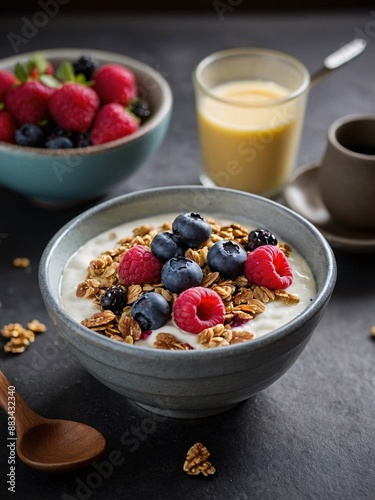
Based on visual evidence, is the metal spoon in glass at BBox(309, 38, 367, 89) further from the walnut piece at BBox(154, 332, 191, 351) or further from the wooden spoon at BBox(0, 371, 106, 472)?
the wooden spoon at BBox(0, 371, 106, 472)

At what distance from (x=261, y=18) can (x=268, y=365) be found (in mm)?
1684

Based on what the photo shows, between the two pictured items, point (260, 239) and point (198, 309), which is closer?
point (198, 309)

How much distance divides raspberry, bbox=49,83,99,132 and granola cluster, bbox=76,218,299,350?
1.32 ft

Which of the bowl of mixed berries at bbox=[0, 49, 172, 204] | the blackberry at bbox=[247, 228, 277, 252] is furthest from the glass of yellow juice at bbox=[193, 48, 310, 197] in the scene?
the blackberry at bbox=[247, 228, 277, 252]

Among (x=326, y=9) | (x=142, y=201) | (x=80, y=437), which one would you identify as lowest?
(x=326, y=9)

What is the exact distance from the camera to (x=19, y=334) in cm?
135

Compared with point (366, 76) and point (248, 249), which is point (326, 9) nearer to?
point (366, 76)

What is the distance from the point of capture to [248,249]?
48.8 inches

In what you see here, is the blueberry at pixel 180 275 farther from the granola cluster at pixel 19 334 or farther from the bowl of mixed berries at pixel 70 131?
the bowl of mixed berries at pixel 70 131

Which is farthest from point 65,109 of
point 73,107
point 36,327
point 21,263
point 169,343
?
point 169,343

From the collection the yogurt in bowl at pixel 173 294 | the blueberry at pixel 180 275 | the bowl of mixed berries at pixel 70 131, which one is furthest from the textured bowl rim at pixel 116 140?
the blueberry at pixel 180 275

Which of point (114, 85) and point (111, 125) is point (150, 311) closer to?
point (111, 125)

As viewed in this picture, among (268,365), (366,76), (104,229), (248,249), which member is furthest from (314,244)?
(366,76)

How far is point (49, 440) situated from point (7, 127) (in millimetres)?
755
